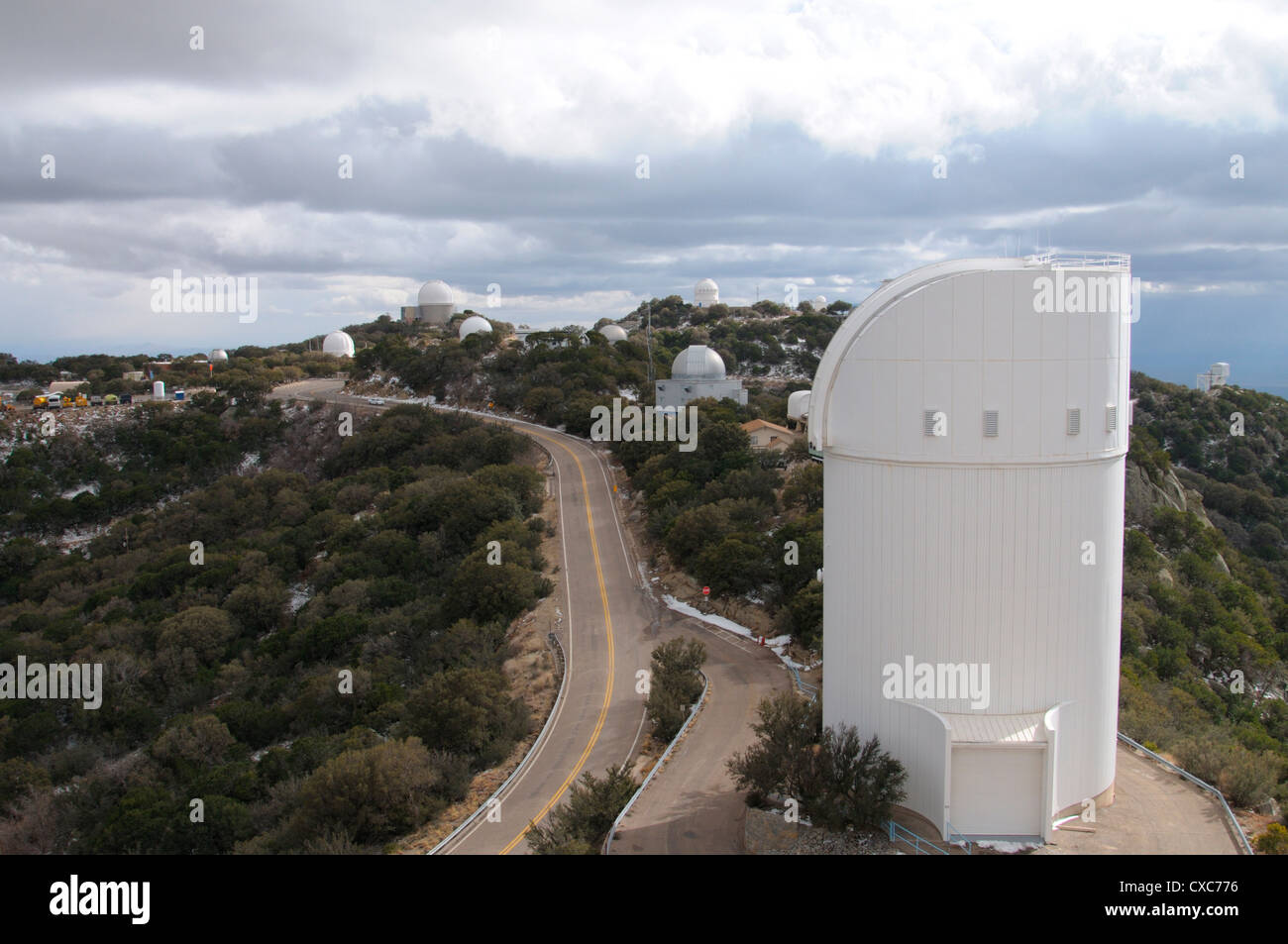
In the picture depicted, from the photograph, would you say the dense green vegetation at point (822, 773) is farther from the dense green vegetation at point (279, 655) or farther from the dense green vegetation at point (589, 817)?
the dense green vegetation at point (279, 655)

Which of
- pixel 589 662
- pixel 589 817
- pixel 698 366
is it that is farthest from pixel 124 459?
pixel 589 817

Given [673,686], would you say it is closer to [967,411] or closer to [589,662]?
[589,662]

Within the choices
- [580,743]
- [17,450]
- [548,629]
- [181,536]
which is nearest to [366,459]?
[181,536]

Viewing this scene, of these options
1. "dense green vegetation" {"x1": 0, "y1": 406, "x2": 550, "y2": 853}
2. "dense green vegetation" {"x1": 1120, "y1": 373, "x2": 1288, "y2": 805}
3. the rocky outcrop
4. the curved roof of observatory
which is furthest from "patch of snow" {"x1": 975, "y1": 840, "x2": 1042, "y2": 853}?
the rocky outcrop

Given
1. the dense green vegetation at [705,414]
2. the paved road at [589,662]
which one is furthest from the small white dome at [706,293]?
the paved road at [589,662]

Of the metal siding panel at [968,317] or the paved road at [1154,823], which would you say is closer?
the metal siding panel at [968,317]

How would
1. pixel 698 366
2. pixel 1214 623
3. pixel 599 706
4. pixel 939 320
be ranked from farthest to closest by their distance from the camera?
pixel 698 366
pixel 1214 623
pixel 599 706
pixel 939 320
